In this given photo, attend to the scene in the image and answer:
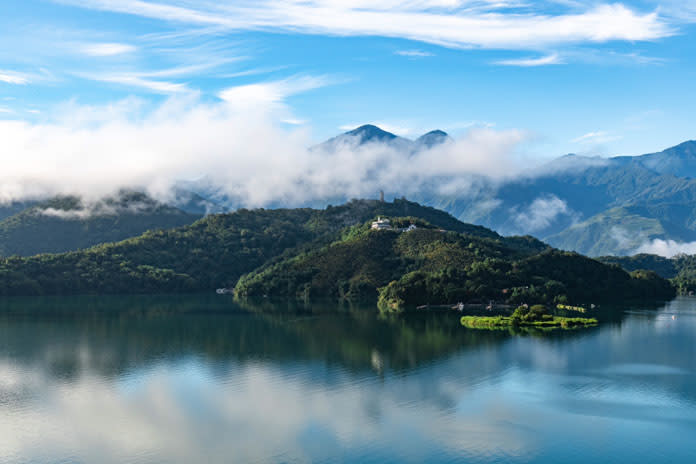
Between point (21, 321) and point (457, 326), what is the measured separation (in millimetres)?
49908

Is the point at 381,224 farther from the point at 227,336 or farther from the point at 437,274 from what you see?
the point at 227,336

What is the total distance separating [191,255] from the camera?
522 feet

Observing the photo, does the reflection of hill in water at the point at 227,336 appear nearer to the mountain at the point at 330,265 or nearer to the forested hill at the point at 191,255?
the mountain at the point at 330,265

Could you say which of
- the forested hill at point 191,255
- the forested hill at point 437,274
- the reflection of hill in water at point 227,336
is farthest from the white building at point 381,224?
the reflection of hill in water at point 227,336

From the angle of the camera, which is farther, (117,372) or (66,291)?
(66,291)

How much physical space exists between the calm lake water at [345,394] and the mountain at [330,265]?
2817 cm

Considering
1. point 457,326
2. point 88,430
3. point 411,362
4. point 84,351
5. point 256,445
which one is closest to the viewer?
point 256,445

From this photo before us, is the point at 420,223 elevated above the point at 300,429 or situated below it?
above

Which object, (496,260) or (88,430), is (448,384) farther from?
(496,260)

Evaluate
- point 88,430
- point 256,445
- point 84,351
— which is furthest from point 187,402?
point 84,351

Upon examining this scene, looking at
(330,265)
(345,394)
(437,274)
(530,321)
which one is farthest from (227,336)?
(330,265)

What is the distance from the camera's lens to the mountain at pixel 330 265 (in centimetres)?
10556

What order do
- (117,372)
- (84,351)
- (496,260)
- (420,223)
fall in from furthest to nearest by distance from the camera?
(420,223), (496,260), (84,351), (117,372)

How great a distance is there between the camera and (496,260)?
358ft
